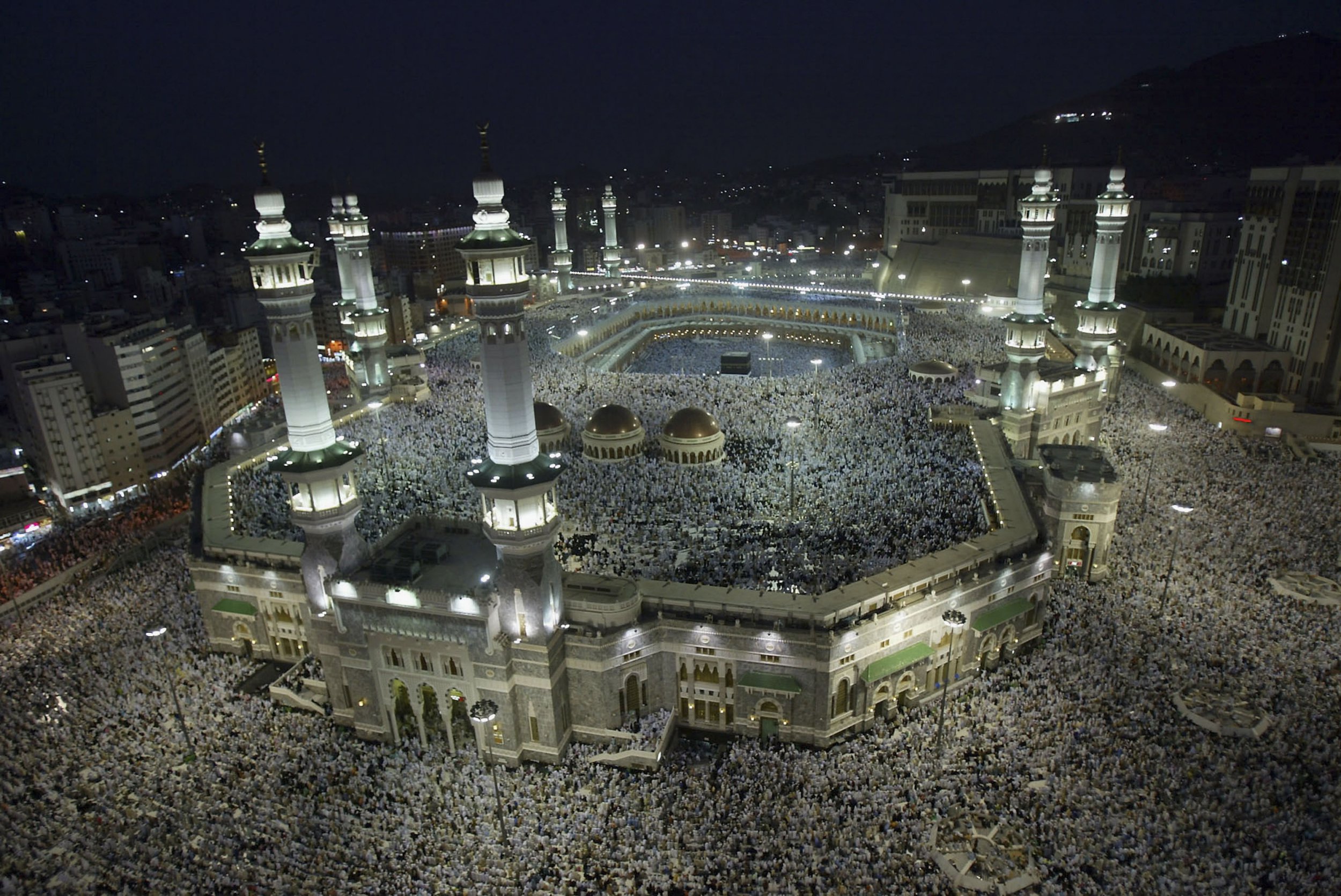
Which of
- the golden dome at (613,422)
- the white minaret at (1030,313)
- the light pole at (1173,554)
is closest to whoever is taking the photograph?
the light pole at (1173,554)

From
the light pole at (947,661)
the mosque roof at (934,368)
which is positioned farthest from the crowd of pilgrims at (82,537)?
the mosque roof at (934,368)

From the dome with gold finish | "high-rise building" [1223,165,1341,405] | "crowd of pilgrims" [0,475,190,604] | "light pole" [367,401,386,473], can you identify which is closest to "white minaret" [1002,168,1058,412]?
the dome with gold finish

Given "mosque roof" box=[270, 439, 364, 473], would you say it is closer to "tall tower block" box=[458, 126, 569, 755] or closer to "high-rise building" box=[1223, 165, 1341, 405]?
"tall tower block" box=[458, 126, 569, 755]

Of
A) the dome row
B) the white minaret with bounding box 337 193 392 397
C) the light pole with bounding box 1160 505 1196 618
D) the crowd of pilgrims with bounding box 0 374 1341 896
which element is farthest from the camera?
the white minaret with bounding box 337 193 392 397

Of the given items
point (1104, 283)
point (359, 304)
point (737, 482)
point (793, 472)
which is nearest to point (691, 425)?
point (737, 482)

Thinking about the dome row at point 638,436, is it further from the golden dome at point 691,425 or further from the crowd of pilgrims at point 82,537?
the crowd of pilgrims at point 82,537

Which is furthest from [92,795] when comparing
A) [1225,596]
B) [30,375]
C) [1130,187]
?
[1130,187]
